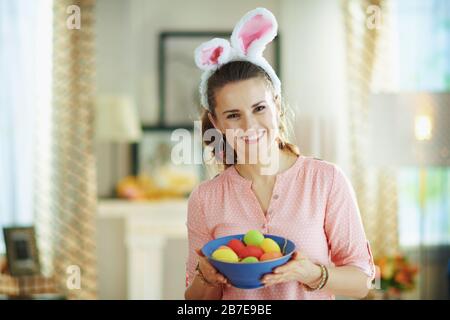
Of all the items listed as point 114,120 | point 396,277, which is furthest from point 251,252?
point 114,120

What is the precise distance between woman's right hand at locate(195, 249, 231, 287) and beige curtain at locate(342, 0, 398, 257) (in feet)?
7.69

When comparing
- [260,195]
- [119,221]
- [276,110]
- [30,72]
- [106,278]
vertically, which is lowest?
[106,278]

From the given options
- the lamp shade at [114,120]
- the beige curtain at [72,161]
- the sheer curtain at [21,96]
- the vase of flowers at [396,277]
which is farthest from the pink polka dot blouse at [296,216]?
the sheer curtain at [21,96]

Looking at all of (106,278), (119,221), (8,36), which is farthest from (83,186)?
(8,36)

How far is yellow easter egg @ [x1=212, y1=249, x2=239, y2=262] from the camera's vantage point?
0.99 meters

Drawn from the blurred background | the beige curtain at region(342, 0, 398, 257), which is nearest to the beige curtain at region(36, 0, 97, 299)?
the blurred background

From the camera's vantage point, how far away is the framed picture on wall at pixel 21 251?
2.20 meters

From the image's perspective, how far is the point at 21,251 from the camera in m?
2.25

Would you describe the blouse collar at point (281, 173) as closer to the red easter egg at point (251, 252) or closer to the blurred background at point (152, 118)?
the red easter egg at point (251, 252)

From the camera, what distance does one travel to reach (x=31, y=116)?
323 cm

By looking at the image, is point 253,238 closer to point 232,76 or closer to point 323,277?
point 323,277

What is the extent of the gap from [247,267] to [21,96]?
8.40ft
